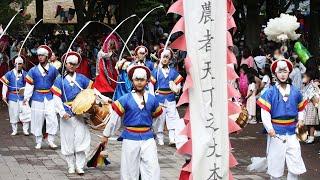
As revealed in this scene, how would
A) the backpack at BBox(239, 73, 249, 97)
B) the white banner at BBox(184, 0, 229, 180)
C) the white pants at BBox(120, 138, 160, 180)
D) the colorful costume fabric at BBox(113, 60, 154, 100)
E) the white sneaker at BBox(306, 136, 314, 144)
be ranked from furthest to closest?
the backpack at BBox(239, 73, 249, 97)
the colorful costume fabric at BBox(113, 60, 154, 100)
the white sneaker at BBox(306, 136, 314, 144)
the white pants at BBox(120, 138, 160, 180)
the white banner at BBox(184, 0, 229, 180)

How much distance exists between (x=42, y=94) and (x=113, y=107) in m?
5.72

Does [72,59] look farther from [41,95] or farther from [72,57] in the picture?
[41,95]

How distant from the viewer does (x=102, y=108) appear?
37.4ft

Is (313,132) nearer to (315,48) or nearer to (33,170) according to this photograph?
(33,170)

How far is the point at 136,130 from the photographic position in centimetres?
923

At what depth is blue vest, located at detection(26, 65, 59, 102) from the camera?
14.5 meters

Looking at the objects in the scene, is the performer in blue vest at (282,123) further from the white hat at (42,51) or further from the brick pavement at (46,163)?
the white hat at (42,51)

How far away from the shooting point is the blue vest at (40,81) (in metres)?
14.5

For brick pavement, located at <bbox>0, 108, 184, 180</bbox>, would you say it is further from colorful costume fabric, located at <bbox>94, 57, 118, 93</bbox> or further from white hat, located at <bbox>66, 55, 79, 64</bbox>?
colorful costume fabric, located at <bbox>94, 57, 118, 93</bbox>

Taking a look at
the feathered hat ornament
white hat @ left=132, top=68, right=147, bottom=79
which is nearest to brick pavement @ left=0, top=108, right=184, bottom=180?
white hat @ left=132, top=68, right=147, bottom=79

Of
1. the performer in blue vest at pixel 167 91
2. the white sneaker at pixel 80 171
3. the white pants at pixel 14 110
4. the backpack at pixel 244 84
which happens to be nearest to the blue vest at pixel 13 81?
the white pants at pixel 14 110

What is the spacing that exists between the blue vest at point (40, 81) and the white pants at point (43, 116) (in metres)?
0.16

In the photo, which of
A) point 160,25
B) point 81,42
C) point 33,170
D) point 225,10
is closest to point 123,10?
point 81,42

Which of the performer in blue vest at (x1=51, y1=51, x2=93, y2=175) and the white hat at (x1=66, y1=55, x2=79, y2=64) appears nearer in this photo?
the performer in blue vest at (x1=51, y1=51, x2=93, y2=175)
